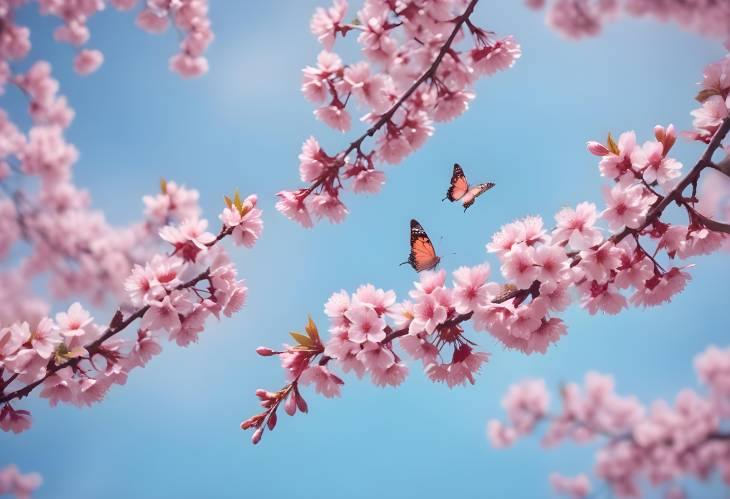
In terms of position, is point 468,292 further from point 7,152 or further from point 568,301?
point 7,152

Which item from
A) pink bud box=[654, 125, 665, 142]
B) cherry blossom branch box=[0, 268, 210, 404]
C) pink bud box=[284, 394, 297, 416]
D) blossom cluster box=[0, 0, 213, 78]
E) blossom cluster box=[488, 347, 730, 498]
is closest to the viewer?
pink bud box=[284, 394, 297, 416]

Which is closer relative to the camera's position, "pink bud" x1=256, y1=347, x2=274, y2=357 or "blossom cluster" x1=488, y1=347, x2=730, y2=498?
"pink bud" x1=256, y1=347, x2=274, y2=357

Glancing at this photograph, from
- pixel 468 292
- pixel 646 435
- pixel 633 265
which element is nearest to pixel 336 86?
pixel 468 292

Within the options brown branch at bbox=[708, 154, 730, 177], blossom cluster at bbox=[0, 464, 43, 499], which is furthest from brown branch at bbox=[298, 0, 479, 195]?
blossom cluster at bbox=[0, 464, 43, 499]

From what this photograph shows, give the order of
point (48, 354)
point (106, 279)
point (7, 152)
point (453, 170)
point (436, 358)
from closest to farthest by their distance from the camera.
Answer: point (436, 358) < point (48, 354) < point (453, 170) < point (7, 152) < point (106, 279)

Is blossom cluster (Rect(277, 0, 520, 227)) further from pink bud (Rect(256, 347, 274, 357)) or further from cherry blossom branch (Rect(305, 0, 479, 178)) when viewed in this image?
pink bud (Rect(256, 347, 274, 357))

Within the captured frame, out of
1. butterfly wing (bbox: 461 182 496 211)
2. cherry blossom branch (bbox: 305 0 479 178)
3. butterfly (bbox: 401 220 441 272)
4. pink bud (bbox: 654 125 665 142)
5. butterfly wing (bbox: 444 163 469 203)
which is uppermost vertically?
cherry blossom branch (bbox: 305 0 479 178)

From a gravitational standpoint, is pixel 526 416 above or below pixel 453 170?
above
